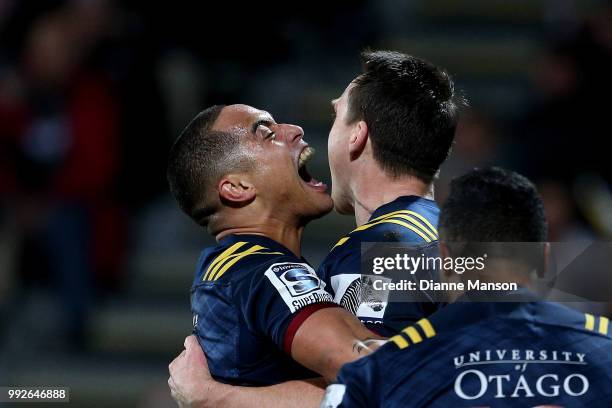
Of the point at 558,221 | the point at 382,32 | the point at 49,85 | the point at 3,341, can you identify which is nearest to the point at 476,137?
the point at 558,221

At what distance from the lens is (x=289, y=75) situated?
8.25 meters

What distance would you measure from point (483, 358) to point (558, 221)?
309cm

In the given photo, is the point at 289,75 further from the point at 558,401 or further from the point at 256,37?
the point at 558,401

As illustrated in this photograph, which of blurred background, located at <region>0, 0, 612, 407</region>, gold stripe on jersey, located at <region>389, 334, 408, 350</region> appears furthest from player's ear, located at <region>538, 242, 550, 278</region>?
blurred background, located at <region>0, 0, 612, 407</region>

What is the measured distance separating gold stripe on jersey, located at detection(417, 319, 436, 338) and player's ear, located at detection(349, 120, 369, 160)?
88cm

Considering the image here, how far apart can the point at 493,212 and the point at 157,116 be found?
16.2 feet

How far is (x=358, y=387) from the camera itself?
2928 millimetres

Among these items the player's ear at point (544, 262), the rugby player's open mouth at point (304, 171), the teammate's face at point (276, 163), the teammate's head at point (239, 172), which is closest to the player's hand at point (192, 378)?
the teammate's head at point (239, 172)

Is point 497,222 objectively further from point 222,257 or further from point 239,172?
point 239,172

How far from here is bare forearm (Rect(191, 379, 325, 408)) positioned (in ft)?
10.9

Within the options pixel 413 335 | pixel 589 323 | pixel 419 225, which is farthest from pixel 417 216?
pixel 589 323

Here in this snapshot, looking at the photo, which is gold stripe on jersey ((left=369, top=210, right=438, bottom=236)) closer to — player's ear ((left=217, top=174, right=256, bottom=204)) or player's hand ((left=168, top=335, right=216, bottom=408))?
player's ear ((left=217, top=174, right=256, bottom=204))

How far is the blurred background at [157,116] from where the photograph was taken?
6808 mm

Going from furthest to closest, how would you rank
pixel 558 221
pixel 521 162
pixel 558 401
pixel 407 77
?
1. pixel 521 162
2. pixel 558 221
3. pixel 407 77
4. pixel 558 401
